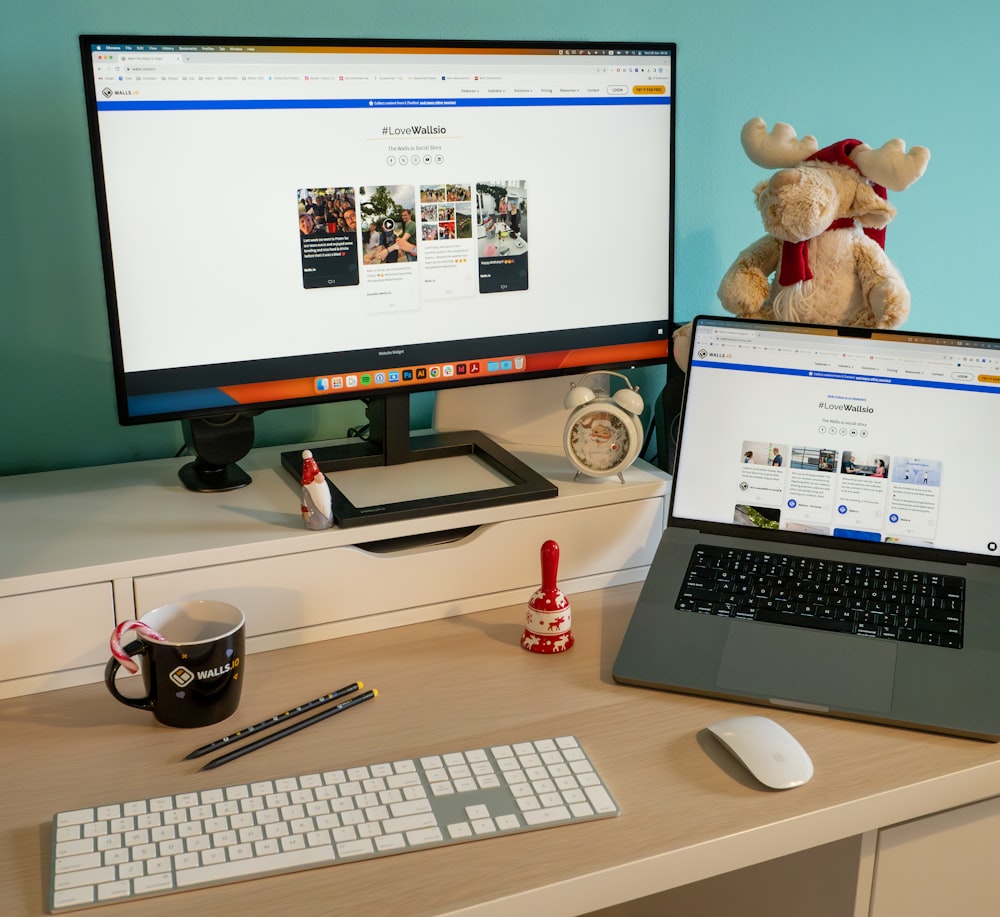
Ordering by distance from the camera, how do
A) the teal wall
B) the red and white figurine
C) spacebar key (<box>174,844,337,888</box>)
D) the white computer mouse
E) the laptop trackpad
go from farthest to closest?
the teal wall < the red and white figurine < the laptop trackpad < the white computer mouse < spacebar key (<box>174,844,337,888</box>)

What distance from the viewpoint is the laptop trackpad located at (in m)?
0.95

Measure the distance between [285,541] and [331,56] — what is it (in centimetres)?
48

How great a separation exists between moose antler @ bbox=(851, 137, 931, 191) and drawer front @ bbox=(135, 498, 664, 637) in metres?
0.44

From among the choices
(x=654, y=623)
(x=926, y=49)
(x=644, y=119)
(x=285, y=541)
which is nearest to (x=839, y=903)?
(x=654, y=623)

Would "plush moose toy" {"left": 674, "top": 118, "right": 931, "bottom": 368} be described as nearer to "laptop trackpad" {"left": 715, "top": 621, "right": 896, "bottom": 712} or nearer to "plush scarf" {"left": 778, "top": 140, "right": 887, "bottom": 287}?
"plush scarf" {"left": 778, "top": 140, "right": 887, "bottom": 287}

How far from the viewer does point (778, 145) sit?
126cm

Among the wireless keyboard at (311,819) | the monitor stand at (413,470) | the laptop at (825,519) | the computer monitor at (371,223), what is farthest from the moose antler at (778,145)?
the wireless keyboard at (311,819)

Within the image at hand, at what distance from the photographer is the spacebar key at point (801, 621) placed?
3.40 feet

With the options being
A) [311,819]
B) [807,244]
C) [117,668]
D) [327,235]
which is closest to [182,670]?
[117,668]

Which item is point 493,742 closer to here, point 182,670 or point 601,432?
point 182,670

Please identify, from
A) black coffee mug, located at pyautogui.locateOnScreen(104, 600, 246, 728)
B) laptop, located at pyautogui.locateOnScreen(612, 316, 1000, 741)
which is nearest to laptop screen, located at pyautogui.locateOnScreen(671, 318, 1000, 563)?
laptop, located at pyautogui.locateOnScreen(612, 316, 1000, 741)

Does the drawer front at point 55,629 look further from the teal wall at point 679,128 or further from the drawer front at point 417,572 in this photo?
the teal wall at point 679,128

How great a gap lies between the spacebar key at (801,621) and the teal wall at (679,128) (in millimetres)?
482

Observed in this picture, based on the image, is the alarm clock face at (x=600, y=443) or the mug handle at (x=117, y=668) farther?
the alarm clock face at (x=600, y=443)
